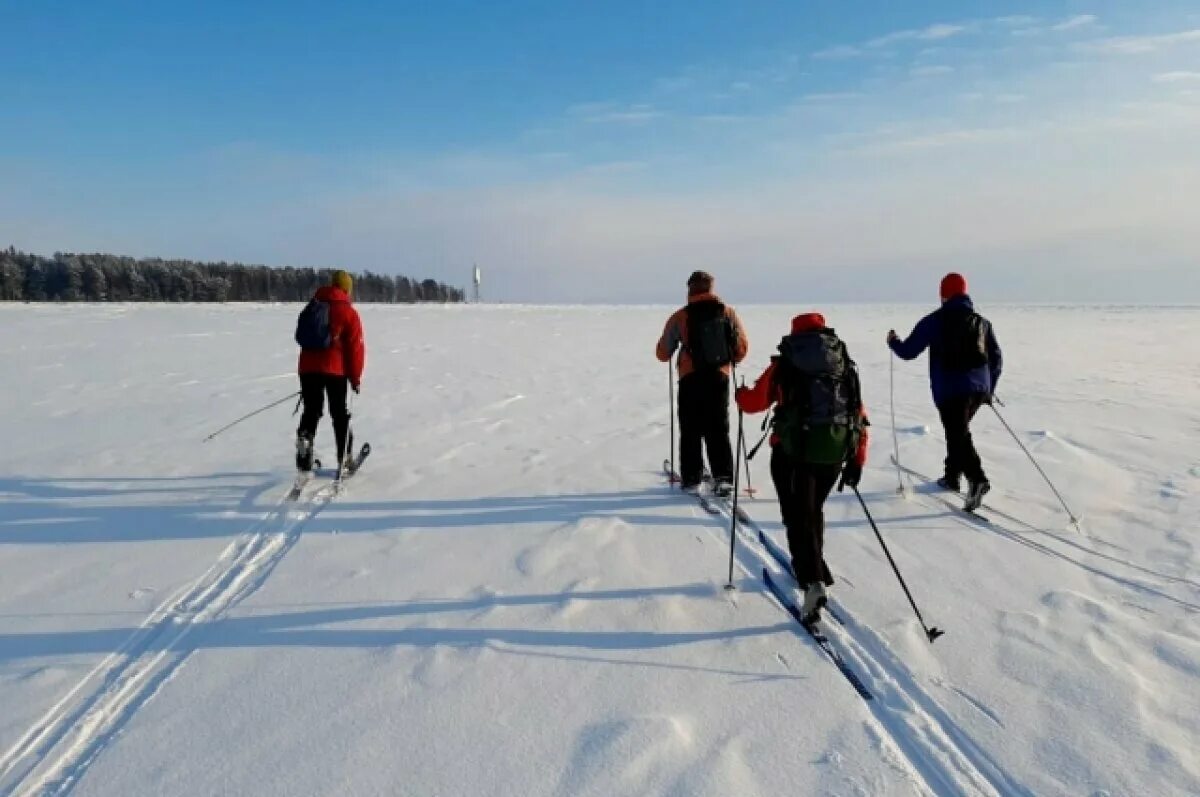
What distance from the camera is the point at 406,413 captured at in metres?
10.6

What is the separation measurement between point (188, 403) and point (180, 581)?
8194 millimetres

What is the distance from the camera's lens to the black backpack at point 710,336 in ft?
19.8

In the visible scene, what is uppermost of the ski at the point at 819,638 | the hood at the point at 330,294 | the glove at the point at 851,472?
the hood at the point at 330,294

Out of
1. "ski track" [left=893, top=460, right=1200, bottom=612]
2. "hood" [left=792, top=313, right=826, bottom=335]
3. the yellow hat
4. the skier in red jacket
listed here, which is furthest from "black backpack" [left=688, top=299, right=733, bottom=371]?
the yellow hat

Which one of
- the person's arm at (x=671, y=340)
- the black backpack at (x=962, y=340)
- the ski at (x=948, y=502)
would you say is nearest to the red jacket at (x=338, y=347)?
the person's arm at (x=671, y=340)

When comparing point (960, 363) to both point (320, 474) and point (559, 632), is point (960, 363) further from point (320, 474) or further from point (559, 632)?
point (320, 474)

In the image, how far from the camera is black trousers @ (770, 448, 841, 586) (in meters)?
3.88

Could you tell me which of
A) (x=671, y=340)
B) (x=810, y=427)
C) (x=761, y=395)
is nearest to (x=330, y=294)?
(x=671, y=340)

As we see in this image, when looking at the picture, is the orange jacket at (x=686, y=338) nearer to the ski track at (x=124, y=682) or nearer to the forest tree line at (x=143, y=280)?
the ski track at (x=124, y=682)

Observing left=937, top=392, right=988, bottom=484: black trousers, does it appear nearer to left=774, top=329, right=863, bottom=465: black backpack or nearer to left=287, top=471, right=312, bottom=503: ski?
left=774, top=329, right=863, bottom=465: black backpack

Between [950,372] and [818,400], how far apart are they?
284 cm

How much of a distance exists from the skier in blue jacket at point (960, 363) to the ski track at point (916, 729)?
278 cm

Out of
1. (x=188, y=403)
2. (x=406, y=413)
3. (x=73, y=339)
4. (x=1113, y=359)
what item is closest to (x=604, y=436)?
(x=406, y=413)

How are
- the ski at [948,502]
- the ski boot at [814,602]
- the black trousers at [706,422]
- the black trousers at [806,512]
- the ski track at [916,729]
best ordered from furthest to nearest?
the black trousers at [706,422]
the ski at [948,502]
the black trousers at [806,512]
the ski boot at [814,602]
the ski track at [916,729]
